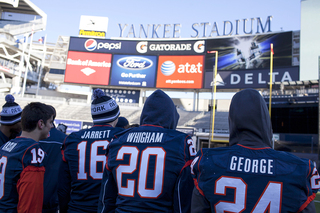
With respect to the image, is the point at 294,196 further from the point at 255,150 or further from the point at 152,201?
the point at 152,201

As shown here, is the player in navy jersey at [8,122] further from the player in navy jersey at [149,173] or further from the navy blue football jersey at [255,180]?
the navy blue football jersey at [255,180]

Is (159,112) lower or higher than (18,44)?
lower

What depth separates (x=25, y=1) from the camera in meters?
33.5

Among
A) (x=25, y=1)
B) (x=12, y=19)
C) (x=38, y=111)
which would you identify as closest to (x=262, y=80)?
(x=38, y=111)

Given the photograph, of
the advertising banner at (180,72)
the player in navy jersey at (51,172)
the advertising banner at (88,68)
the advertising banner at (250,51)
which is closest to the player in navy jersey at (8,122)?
the player in navy jersey at (51,172)

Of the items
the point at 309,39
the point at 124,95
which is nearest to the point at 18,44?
the point at 124,95

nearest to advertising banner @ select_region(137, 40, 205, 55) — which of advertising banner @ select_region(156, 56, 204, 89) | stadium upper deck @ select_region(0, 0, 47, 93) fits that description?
advertising banner @ select_region(156, 56, 204, 89)

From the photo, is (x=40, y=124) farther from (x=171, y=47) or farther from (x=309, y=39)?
(x=171, y=47)

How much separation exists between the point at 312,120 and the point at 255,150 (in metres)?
17.5

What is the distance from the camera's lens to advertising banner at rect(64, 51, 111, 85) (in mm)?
24703

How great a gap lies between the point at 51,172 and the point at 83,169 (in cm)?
58

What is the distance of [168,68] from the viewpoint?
23.4 m

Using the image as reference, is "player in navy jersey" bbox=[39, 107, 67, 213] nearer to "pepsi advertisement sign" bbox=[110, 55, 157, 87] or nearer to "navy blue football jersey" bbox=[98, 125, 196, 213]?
"navy blue football jersey" bbox=[98, 125, 196, 213]

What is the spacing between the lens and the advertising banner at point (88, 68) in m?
24.7
